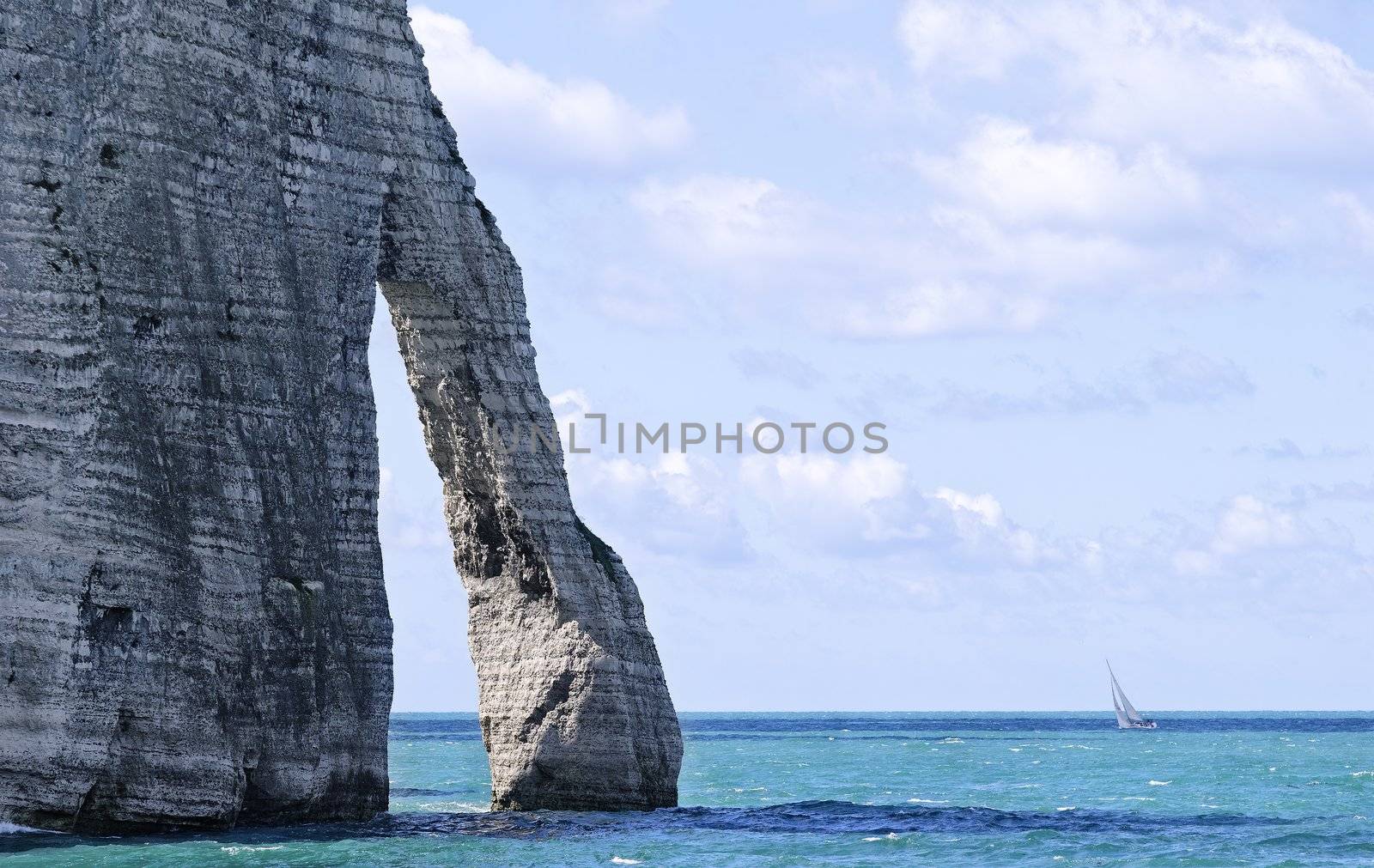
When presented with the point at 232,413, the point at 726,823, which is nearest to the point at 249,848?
the point at 232,413

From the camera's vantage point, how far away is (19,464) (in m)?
27.0

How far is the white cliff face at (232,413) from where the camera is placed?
27266mm

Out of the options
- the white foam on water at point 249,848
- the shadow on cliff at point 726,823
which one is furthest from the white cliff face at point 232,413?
the white foam on water at point 249,848

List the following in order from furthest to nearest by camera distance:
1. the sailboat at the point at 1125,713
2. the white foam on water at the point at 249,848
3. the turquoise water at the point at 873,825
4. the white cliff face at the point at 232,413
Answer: the sailboat at the point at 1125,713
the turquoise water at the point at 873,825
the white cliff face at the point at 232,413
the white foam on water at the point at 249,848

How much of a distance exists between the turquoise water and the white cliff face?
4.24ft

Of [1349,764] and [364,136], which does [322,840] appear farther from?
[1349,764]

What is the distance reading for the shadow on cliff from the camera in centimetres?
2848

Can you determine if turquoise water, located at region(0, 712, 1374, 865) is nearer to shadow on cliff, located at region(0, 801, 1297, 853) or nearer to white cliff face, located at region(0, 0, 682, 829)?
shadow on cliff, located at region(0, 801, 1297, 853)

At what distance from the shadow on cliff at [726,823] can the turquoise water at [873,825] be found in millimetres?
60

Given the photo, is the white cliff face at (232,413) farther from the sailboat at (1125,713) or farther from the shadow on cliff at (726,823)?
the sailboat at (1125,713)

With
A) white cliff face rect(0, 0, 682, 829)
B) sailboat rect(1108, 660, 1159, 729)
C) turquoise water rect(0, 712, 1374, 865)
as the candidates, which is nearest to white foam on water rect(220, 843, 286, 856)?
turquoise water rect(0, 712, 1374, 865)

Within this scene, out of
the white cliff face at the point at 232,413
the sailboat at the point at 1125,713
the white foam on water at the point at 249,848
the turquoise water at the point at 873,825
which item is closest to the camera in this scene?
the white foam on water at the point at 249,848

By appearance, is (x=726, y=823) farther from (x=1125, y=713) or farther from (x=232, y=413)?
(x=1125, y=713)

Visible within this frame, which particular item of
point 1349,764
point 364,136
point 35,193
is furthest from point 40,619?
point 1349,764
